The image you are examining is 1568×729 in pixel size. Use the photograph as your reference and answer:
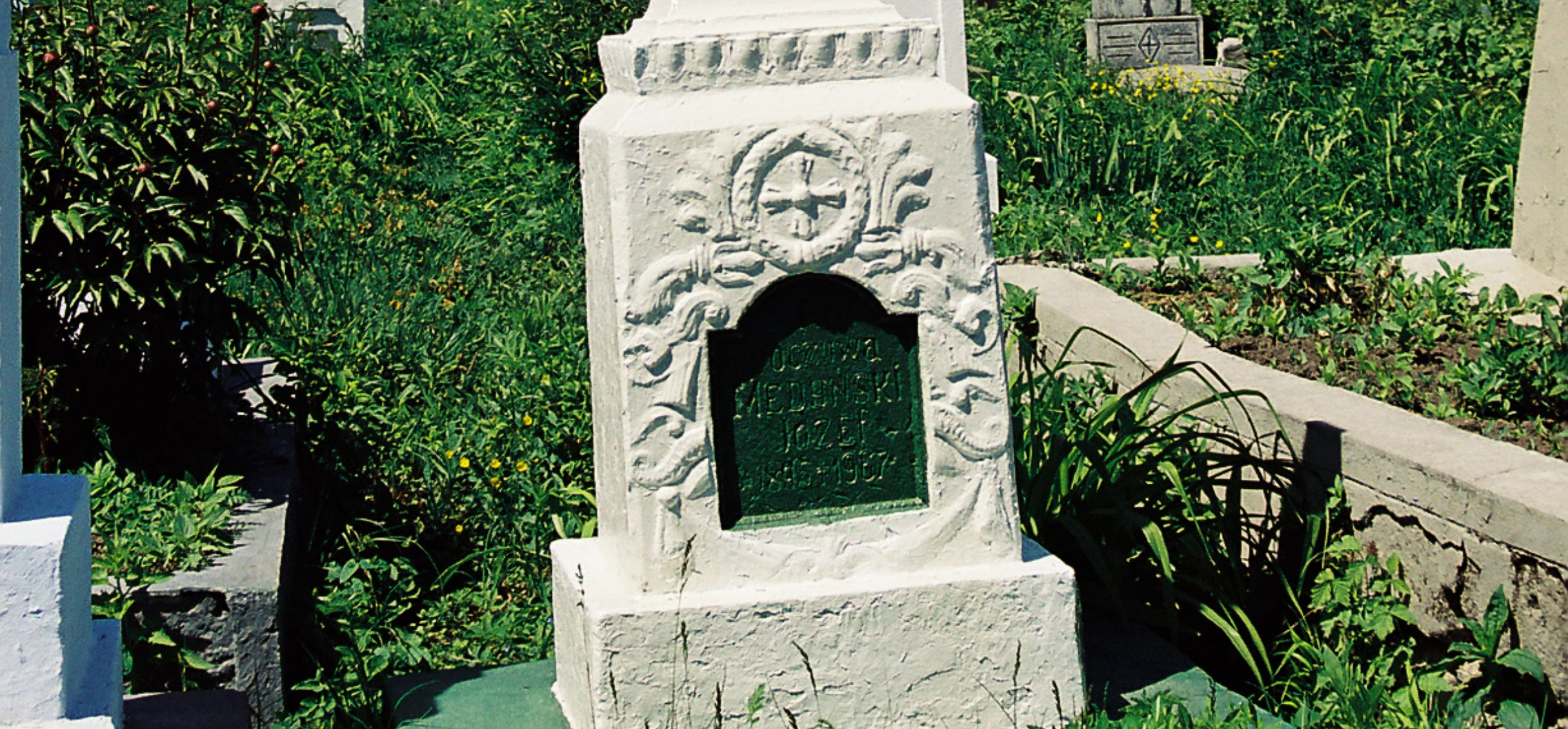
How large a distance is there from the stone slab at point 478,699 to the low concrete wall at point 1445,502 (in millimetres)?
1915

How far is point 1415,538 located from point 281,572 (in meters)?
2.54

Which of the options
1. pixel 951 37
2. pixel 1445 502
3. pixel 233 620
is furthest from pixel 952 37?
pixel 233 620

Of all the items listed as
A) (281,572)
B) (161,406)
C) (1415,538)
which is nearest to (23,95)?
(161,406)

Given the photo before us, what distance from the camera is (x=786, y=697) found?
3.21 m

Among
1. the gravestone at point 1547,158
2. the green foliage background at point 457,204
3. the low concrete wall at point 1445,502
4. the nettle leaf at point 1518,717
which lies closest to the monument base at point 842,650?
the green foliage background at point 457,204

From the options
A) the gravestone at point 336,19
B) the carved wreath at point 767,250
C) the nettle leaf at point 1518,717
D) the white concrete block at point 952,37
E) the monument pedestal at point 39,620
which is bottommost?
the nettle leaf at point 1518,717

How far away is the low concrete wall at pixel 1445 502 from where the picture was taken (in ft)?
11.3

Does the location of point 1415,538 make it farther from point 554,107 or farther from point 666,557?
point 554,107

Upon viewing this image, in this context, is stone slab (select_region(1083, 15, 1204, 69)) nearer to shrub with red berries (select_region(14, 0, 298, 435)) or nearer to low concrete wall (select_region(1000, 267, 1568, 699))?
low concrete wall (select_region(1000, 267, 1568, 699))

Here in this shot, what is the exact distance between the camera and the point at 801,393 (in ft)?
10.6

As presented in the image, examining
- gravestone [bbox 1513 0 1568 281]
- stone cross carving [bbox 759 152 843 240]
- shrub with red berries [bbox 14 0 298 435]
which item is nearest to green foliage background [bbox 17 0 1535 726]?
shrub with red berries [bbox 14 0 298 435]

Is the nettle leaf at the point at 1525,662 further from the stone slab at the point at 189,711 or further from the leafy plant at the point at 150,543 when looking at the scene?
the leafy plant at the point at 150,543

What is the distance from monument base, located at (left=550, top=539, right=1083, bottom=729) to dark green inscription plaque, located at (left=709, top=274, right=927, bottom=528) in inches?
6.9

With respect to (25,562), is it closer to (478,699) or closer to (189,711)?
(189,711)
